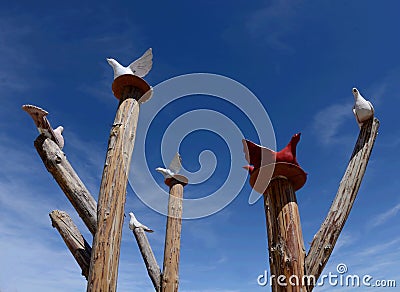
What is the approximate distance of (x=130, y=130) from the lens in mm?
2146

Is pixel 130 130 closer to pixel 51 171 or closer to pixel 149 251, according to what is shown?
pixel 51 171

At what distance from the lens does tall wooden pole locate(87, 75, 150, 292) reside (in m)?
1.79

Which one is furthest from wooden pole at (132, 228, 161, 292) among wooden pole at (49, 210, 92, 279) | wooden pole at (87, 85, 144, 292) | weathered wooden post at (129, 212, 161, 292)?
wooden pole at (87, 85, 144, 292)

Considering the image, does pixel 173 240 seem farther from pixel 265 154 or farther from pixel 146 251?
pixel 265 154

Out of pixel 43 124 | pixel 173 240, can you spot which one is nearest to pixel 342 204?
pixel 43 124

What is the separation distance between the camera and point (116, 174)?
78.4 inches

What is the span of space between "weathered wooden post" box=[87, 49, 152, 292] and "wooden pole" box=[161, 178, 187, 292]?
202cm

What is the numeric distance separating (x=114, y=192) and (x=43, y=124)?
704 millimetres

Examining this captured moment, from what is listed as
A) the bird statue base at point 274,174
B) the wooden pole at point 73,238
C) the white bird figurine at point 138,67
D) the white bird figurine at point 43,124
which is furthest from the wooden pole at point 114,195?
the bird statue base at point 274,174

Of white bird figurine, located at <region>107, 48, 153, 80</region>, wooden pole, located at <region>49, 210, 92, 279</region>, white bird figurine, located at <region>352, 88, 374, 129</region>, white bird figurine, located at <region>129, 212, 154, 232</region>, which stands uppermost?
white bird figurine, located at <region>107, 48, 153, 80</region>

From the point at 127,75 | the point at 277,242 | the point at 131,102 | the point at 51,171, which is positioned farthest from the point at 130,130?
the point at 277,242

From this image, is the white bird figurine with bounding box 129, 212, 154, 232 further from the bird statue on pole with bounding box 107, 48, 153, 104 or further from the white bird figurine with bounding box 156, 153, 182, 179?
the bird statue on pole with bounding box 107, 48, 153, 104

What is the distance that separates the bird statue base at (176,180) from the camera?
13.8ft

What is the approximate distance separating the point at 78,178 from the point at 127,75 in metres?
0.78
